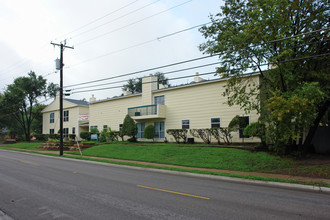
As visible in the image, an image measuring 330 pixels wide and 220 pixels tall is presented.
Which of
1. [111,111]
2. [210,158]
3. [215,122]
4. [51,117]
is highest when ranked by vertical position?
[111,111]

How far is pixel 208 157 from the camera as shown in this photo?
602 inches

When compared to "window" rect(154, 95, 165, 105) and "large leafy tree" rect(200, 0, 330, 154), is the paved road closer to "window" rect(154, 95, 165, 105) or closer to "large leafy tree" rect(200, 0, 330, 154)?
"large leafy tree" rect(200, 0, 330, 154)

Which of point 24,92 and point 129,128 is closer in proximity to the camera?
Result: point 129,128

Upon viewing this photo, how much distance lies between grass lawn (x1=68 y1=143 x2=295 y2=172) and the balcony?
5.44 meters

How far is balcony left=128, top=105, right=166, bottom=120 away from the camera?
25453 millimetres

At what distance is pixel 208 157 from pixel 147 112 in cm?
1262

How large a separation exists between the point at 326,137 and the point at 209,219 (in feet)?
49.2

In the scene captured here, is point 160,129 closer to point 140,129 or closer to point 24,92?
point 140,129

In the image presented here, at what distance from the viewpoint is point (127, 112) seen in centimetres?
3000

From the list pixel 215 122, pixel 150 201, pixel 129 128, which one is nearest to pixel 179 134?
pixel 215 122

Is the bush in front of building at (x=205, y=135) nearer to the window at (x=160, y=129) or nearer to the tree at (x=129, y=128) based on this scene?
the window at (x=160, y=129)

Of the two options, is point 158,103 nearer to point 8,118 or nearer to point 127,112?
point 127,112

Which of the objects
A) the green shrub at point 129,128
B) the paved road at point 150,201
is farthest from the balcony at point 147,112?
the paved road at point 150,201

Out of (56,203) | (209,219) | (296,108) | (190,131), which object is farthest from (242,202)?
(190,131)
